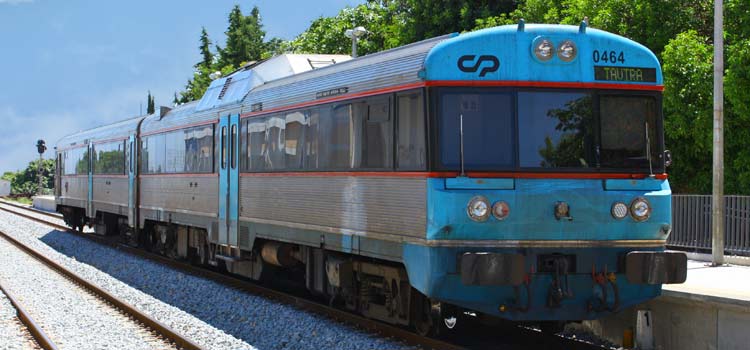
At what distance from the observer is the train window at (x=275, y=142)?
41.7ft

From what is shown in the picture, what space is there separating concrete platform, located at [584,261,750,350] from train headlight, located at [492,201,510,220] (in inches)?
80.2

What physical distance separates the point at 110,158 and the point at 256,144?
11.3 metres

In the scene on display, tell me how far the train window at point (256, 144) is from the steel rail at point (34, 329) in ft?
11.6

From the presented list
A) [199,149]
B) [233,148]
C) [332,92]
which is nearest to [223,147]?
[233,148]

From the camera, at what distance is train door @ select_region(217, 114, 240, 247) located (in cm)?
1452

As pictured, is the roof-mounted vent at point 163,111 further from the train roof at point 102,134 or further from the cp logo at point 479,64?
the cp logo at point 479,64

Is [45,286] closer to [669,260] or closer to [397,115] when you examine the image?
[397,115]

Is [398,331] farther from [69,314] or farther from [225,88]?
[225,88]

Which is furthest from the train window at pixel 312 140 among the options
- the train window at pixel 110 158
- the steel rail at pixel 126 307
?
the train window at pixel 110 158

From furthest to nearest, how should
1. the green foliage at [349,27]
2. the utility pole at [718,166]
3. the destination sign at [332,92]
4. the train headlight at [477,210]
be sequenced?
the green foliage at [349,27] < the utility pole at [718,166] < the destination sign at [332,92] < the train headlight at [477,210]

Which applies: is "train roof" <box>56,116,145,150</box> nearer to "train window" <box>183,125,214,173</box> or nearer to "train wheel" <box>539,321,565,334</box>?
"train window" <box>183,125,214,173</box>

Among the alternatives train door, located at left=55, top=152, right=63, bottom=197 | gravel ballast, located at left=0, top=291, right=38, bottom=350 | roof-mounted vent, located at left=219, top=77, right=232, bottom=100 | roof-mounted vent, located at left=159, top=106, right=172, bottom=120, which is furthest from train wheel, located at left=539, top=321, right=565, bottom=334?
train door, located at left=55, top=152, right=63, bottom=197

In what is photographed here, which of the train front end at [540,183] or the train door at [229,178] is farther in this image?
the train door at [229,178]

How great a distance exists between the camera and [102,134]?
25.3 m
